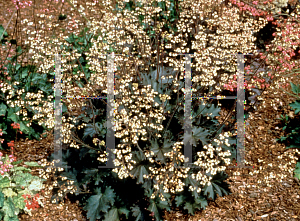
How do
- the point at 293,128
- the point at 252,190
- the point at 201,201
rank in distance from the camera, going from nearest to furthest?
the point at 201,201
the point at 252,190
the point at 293,128

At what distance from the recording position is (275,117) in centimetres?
622

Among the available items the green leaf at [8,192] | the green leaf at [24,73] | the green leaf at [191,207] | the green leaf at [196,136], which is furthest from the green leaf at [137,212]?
the green leaf at [24,73]

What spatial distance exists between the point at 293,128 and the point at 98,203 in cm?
416

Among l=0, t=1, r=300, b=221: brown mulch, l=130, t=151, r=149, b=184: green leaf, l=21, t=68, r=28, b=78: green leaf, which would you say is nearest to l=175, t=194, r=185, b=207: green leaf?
l=0, t=1, r=300, b=221: brown mulch

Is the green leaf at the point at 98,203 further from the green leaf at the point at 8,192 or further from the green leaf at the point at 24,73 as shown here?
the green leaf at the point at 24,73

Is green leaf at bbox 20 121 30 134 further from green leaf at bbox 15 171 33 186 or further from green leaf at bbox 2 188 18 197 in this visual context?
green leaf at bbox 2 188 18 197

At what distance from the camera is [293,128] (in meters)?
5.93

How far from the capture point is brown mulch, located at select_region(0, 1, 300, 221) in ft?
15.7

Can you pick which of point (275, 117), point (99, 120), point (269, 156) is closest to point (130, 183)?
point (99, 120)

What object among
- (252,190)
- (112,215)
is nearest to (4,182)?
(112,215)

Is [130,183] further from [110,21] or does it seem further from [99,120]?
[110,21]

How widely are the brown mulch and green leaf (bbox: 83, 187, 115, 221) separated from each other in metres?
0.48

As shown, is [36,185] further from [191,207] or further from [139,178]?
[191,207]

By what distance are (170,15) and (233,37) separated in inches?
110
